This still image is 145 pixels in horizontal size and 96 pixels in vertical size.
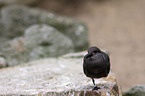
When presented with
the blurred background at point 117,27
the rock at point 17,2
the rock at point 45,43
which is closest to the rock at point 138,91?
the rock at point 45,43

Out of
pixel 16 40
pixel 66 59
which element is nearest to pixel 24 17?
pixel 16 40

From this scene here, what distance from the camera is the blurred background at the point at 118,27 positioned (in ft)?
21.3

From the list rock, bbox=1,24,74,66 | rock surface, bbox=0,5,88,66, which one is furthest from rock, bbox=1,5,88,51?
rock, bbox=1,24,74,66

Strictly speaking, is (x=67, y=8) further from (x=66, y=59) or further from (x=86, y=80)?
(x=86, y=80)

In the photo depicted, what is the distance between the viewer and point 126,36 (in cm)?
841

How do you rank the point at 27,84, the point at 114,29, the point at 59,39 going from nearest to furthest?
1. the point at 27,84
2. the point at 59,39
3. the point at 114,29

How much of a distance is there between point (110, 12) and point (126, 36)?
181cm

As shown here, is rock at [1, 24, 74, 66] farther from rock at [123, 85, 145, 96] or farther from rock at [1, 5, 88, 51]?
rock at [123, 85, 145, 96]

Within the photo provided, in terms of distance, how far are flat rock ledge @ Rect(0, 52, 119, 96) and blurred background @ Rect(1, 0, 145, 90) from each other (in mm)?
2694

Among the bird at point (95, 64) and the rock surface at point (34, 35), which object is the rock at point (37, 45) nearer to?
the rock surface at point (34, 35)

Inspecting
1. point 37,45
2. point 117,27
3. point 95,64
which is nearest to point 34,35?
point 37,45

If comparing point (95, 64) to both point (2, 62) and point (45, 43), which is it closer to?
point (2, 62)

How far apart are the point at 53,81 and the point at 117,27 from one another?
6490mm

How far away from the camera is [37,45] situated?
4.84m
